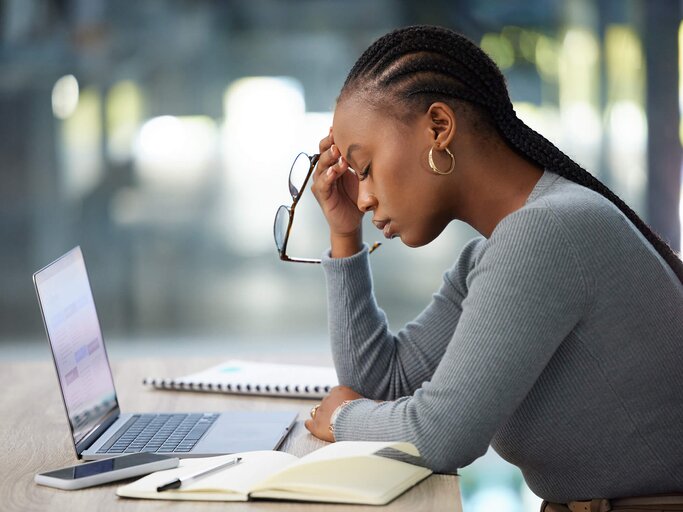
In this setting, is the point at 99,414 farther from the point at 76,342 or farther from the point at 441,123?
the point at 441,123

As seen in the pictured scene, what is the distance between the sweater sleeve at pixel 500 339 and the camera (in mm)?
1111

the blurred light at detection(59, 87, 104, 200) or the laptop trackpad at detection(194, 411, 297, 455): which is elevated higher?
the blurred light at detection(59, 87, 104, 200)

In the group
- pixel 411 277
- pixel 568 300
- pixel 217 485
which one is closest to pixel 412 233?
pixel 568 300

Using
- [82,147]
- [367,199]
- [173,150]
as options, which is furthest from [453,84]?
[82,147]

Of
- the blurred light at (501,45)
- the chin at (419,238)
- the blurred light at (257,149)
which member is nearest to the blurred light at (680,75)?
the blurred light at (501,45)

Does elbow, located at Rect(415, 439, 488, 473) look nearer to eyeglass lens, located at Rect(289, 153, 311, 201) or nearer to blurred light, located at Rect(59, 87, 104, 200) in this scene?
eyeglass lens, located at Rect(289, 153, 311, 201)

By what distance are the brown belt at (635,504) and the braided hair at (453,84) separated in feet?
1.02

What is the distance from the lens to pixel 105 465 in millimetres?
1166

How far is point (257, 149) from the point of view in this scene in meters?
5.12

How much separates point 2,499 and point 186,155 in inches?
163

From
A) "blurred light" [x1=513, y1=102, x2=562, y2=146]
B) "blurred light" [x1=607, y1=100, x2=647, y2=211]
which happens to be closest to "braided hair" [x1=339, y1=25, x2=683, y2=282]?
"blurred light" [x1=513, y1=102, x2=562, y2=146]

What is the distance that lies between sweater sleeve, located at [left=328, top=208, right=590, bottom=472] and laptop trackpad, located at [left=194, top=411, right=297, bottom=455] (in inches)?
9.1

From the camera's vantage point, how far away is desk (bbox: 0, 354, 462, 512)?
3.47 feet

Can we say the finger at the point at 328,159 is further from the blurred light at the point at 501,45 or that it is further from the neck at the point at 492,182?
the blurred light at the point at 501,45
